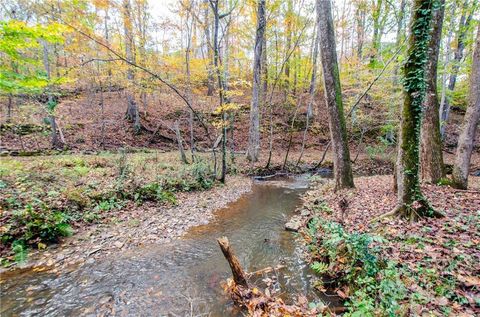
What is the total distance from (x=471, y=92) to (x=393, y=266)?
22.0 ft

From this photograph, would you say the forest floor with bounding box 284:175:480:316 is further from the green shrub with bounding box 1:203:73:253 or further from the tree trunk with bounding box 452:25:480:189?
the green shrub with bounding box 1:203:73:253

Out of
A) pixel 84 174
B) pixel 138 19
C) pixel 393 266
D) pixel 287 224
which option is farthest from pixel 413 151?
pixel 138 19

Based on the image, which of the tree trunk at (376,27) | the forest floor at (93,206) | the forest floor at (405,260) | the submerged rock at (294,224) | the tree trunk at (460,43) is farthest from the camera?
the tree trunk at (376,27)

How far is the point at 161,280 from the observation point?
4.02 metres

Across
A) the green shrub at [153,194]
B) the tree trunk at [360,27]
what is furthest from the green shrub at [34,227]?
the tree trunk at [360,27]

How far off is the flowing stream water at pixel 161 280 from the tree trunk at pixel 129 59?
10031mm

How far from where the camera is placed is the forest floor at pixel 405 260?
8.57ft

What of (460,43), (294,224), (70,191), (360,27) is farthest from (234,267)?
(360,27)

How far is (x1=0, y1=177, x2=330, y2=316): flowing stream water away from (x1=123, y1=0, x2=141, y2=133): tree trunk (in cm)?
1003

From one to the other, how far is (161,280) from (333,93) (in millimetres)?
6850

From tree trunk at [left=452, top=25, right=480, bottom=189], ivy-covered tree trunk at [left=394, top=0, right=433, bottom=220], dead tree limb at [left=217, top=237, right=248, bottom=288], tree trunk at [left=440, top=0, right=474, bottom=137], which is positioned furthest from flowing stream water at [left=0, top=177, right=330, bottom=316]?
tree trunk at [left=440, top=0, right=474, bottom=137]

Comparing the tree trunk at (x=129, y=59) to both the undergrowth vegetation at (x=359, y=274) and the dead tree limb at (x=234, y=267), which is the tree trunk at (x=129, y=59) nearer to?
the dead tree limb at (x=234, y=267)

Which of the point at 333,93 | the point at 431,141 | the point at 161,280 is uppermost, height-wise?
the point at 333,93

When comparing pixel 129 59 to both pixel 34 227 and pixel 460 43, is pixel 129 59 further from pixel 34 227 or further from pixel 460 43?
pixel 460 43
